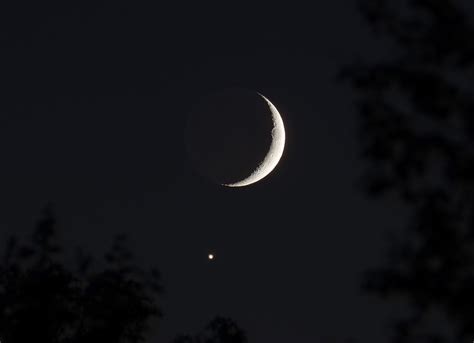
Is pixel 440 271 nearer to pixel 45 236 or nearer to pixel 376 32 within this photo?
pixel 376 32

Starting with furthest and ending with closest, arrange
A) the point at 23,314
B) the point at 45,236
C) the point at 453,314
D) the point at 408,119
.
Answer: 1. the point at 45,236
2. the point at 23,314
3. the point at 408,119
4. the point at 453,314

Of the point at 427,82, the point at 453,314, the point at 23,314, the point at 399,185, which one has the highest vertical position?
the point at 23,314

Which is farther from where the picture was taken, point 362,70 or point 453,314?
point 362,70

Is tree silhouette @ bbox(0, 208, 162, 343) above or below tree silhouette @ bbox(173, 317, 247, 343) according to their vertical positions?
below

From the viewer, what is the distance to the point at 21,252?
53.0 m

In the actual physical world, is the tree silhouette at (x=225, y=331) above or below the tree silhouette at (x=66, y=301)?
above

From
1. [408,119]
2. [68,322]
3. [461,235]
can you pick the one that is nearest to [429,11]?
[408,119]

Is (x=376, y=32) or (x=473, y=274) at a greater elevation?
(x=376, y=32)

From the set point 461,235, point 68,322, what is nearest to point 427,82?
point 461,235

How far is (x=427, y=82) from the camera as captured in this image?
2145 cm

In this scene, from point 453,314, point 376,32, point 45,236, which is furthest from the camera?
point 45,236

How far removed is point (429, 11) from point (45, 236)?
107 feet

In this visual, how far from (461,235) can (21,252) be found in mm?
34798

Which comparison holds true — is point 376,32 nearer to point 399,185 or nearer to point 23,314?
point 399,185
